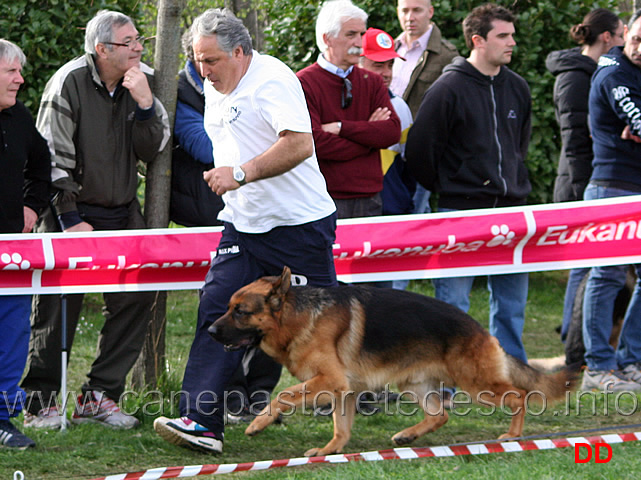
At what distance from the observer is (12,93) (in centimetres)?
544

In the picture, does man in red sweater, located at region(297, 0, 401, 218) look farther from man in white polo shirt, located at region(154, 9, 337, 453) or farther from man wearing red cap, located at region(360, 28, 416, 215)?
man in white polo shirt, located at region(154, 9, 337, 453)

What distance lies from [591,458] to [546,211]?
2.20m

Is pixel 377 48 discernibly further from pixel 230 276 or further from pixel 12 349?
pixel 12 349

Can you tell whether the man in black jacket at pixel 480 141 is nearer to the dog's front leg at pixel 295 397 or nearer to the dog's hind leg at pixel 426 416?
the dog's hind leg at pixel 426 416

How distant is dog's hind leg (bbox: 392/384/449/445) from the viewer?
A: 18.4 ft

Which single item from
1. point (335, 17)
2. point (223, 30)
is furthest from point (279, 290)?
point (335, 17)

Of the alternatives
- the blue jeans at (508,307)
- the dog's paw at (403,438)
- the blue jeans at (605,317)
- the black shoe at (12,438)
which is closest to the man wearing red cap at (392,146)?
the blue jeans at (508,307)

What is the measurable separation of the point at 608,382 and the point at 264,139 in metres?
3.24

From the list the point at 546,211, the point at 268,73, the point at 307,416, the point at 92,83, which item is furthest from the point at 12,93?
the point at 546,211

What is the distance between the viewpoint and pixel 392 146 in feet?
23.4

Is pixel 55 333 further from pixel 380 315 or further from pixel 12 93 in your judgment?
pixel 380 315

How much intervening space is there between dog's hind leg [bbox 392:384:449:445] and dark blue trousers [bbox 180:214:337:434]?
3.15ft

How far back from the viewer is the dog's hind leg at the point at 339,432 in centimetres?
533

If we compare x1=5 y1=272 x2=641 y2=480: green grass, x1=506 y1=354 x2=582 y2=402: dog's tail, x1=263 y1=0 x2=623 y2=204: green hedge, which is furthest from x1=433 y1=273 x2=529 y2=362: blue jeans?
x1=263 y1=0 x2=623 y2=204: green hedge
